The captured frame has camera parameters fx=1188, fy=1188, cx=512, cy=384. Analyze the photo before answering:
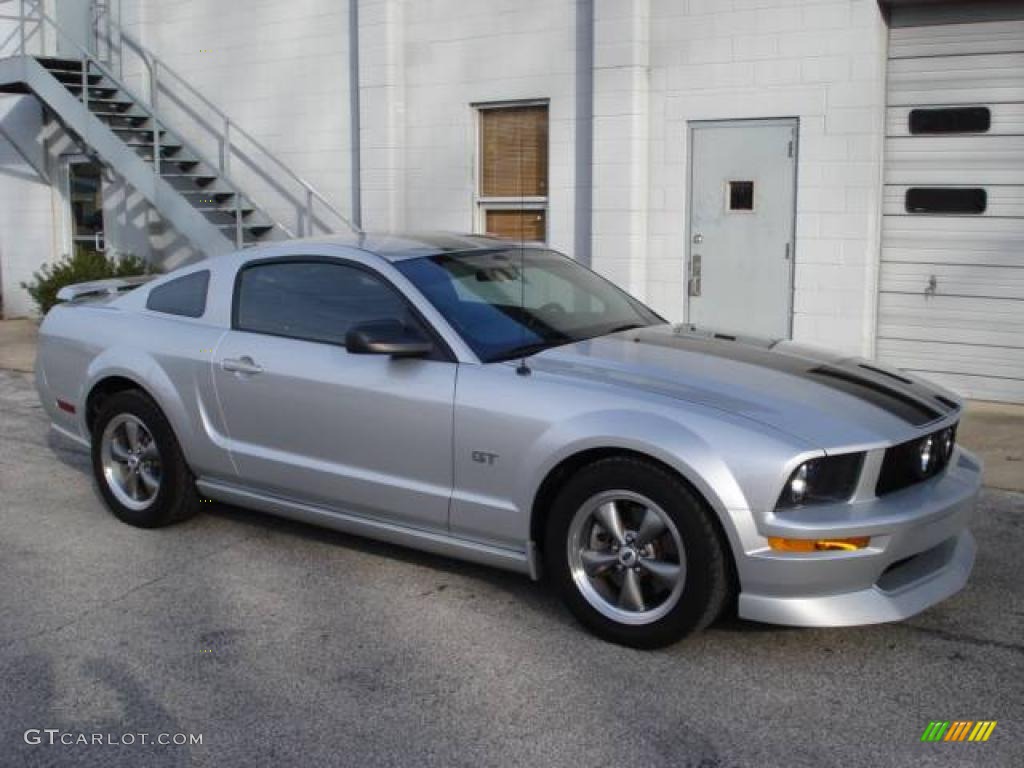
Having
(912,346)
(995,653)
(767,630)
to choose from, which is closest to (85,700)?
(767,630)

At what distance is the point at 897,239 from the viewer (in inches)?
384

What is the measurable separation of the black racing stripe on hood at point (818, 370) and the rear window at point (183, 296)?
229 cm

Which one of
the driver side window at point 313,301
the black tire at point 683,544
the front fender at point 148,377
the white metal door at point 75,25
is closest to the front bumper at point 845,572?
the black tire at point 683,544

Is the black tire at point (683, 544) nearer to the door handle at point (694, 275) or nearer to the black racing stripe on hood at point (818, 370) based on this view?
the black racing stripe on hood at point (818, 370)

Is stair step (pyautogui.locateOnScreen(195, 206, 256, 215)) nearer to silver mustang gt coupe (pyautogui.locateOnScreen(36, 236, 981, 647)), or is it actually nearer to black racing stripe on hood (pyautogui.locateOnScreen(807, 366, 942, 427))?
silver mustang gt coupe (pyautogui.locateOnScreen(36, 236, 981, 647))

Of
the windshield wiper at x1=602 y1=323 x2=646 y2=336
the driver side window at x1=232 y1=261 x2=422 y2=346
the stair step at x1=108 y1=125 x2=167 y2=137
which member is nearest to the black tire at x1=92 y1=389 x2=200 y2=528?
the driver side window at x1=232 y1=261 x2=422 y2=346

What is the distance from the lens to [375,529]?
210 inches

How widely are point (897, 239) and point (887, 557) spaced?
20.0 ft

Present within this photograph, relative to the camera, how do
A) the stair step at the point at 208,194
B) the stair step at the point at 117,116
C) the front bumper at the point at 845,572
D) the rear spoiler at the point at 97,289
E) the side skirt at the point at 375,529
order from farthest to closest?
1. the stair step at the point at 117,116
2. the stair step at the point at 208,194
3. the rear spoiler at the point at 97,289
4. the side skirt at the point at 375,529
5. the front bumper at the point at 845,572

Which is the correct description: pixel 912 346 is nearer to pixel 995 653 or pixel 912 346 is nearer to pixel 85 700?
pixel 995 653

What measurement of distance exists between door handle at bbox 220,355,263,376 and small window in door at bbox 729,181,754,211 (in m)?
5.63

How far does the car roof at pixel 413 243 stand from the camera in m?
5.68

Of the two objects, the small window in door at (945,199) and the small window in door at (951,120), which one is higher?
the small window in door at (951,120)

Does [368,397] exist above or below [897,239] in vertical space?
below
